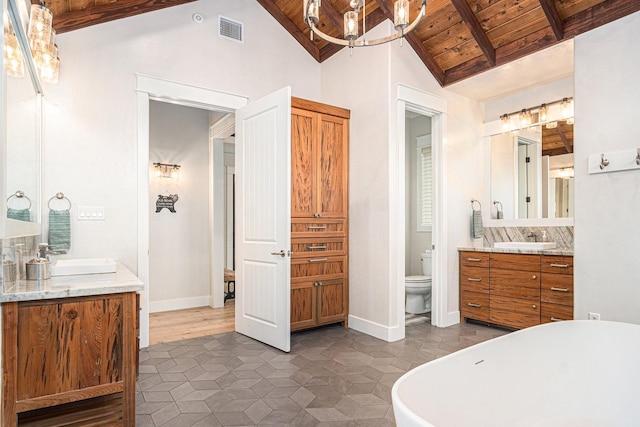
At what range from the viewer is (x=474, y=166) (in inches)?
181

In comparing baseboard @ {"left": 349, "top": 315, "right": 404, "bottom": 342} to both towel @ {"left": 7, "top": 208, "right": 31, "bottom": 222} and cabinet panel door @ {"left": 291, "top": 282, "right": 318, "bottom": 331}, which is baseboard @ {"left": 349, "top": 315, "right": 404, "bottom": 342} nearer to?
cabinet panel door @ {"left": 291, "top": 282, "right": 318, "bottom": 331}

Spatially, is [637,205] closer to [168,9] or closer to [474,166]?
[474,166]

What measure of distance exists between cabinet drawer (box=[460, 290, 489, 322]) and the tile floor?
0.68 feet

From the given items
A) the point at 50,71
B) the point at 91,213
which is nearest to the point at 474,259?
the point at 91,213

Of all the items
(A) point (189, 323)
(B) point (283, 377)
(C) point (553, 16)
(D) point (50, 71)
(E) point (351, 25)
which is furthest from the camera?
(A) point (189, 323)

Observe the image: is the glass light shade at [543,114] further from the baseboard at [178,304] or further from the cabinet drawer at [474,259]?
the baseboard at [178,304]

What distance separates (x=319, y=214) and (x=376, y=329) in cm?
127

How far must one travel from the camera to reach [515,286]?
3.83 meters

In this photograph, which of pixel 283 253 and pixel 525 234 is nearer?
pixel 283 253

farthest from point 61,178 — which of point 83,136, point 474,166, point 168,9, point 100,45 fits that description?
point 474,166

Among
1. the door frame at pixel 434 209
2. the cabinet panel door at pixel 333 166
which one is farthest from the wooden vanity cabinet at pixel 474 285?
the cabinet panel door at pixel 333 166

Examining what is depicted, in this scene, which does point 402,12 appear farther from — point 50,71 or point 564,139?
point 564,139

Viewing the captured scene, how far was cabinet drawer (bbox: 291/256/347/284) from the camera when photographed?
12.5 ft

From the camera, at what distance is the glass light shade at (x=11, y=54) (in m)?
1.62
